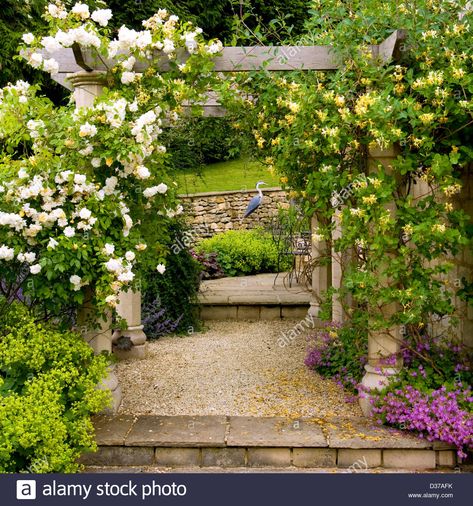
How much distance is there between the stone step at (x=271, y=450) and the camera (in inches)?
168

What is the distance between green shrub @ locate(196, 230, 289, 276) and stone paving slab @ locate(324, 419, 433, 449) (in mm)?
7400

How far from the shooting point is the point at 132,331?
6.60 meters

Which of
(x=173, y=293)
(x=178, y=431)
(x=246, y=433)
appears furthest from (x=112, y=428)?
(x=173, y=293)

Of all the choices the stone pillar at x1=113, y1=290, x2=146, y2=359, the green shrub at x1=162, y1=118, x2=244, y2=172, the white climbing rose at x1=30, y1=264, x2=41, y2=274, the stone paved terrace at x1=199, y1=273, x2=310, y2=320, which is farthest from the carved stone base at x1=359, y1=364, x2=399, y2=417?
the stone paved terrace at x1=199, y1=273, x2=310, y2=320

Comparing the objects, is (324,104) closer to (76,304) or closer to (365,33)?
(365,33)

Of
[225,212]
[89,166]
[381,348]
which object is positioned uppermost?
[225,212]

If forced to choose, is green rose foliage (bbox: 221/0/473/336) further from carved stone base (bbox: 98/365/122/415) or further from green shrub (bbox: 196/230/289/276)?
green shrub (bbox: 196/230/289/276)

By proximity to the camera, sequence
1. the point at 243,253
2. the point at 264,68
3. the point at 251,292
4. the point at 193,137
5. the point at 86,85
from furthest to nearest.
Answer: the point at 243,253, the point at 251,292, the point at 193,137, the point at 86,85, the point at 264,68

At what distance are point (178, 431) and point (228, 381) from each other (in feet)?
4.31

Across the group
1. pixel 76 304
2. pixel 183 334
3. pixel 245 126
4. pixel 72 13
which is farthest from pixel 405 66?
pixel 183 334

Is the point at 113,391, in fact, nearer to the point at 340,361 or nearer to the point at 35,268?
the point at 35,268

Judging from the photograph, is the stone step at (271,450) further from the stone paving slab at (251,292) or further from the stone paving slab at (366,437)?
the stone paving slab at (251,292)

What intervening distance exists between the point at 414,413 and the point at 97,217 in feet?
7.62

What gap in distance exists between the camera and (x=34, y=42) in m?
4.56
